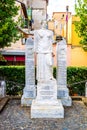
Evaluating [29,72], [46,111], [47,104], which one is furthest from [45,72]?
[29,72]

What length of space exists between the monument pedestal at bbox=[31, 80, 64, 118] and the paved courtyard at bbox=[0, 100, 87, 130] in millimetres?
270

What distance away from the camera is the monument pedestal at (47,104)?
30.5 feet

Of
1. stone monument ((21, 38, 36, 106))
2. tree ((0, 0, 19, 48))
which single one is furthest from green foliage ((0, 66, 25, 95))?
stone monument ((21, 38, 36, 106))

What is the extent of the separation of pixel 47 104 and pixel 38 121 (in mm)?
945

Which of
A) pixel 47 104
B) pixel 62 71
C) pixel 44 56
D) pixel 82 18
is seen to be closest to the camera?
pixel 47 104

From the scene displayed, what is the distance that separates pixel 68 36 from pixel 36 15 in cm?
1859

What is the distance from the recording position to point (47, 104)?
9578 millimetres

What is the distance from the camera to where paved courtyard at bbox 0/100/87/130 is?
8094 millimetres

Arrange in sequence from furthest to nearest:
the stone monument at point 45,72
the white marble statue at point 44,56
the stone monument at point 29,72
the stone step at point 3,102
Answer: the stone monument at point 29,72, the stone step at point 3,102, the white marble statue at point 44,56, the stone monument at point 45,72

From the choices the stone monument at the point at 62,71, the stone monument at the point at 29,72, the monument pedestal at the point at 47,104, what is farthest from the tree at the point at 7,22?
the monument pedestal at the point at 47,104

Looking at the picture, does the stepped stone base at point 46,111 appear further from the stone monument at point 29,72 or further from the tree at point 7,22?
the tree at point 7,22

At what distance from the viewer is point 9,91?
1581 centimetres

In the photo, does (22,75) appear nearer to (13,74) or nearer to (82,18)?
(13,74)

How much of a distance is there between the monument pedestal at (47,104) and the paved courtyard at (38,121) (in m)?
0.27
